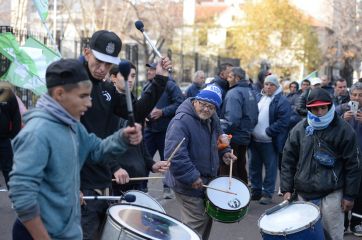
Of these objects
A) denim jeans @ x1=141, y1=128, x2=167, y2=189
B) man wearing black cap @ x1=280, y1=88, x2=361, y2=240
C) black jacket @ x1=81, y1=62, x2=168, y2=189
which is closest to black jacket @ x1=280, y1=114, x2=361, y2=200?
man wearing black cap @ x1=280, y1=88, x2=361, y2=240

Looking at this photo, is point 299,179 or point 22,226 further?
point 299,179

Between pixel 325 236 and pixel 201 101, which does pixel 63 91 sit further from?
pixel 325 236

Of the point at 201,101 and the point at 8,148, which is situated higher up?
the point at 201,101

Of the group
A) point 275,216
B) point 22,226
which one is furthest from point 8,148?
point 22,226

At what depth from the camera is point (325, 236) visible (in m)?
5.91

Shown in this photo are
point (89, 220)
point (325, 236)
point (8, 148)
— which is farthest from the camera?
point (8, 148)

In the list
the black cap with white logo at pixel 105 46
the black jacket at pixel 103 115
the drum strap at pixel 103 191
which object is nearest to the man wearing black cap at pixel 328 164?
the black jacket at pixel 103 115

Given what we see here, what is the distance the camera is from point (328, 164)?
582 centimetres

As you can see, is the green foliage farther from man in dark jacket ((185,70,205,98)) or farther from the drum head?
the drum head

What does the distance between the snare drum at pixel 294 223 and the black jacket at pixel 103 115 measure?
1483mm

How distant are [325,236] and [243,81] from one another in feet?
15.1

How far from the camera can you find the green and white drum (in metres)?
5.97

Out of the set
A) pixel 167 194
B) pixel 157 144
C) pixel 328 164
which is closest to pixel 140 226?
pixel 328 164

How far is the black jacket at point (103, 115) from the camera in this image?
4719 mm
